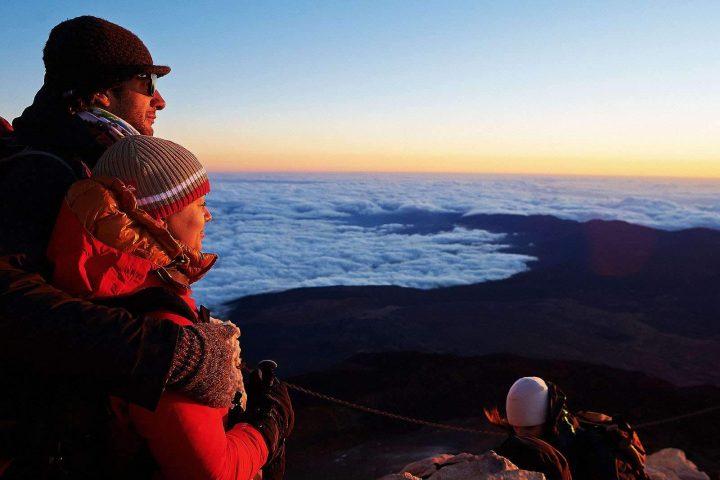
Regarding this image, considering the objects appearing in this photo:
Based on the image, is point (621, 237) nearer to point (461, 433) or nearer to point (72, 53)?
point (461, 433)

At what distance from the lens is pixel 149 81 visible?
188 cm

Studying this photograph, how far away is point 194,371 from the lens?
117 cm

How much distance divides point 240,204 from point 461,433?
341ft

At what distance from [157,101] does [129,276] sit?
912 millimetres

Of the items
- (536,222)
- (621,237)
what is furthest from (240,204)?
(621,237)

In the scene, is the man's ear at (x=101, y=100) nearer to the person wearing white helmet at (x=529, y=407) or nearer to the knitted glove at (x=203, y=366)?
the knitted glove at (x=203, y=366)

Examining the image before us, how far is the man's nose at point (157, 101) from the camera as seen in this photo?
6.45 ft

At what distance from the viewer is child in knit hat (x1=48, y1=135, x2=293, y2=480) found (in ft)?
3.92

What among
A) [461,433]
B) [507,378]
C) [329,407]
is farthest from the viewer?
[507,378]

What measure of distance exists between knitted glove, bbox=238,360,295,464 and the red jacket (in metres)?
0.30

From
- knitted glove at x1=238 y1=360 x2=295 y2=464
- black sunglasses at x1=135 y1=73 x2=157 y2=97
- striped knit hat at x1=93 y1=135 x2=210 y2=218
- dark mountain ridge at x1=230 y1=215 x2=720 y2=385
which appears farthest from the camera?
dark mountain ridge at x1=230 y1=215 x2=720 y2=385

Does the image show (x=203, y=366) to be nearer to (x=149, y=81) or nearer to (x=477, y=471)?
(x=149, y=81)

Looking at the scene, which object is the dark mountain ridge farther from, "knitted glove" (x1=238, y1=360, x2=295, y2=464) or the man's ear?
the man's ear

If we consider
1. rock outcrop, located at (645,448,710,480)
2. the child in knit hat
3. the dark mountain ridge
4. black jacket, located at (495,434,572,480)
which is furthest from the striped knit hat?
the dark mountain ridge
